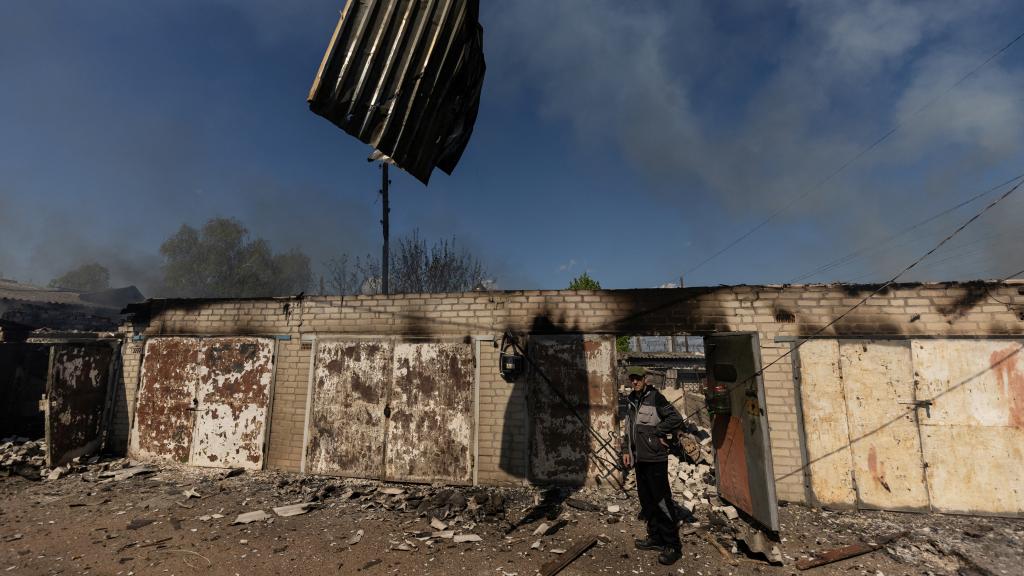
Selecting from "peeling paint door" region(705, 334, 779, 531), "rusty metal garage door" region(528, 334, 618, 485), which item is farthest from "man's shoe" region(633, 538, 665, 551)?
"rusty metal garage door" region(528, 334, 618, 485)

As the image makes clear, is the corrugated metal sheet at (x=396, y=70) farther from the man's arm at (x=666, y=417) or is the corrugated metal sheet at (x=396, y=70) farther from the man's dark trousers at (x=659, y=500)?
the man's dark trousers at (x=659, y=500)

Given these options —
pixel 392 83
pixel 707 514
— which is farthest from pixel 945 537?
pixel 392 83

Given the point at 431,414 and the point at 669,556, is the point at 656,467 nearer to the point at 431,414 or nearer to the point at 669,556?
the point at 669,556

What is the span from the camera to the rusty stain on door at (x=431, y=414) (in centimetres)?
699

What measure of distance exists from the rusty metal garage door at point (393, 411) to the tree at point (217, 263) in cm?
4307

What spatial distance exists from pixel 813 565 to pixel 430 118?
6.43 metres

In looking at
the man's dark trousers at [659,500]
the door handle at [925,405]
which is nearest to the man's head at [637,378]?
the man's dark trousers at [659,500]

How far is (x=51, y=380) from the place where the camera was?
291 inches

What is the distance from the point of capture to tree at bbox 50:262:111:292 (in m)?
61.1

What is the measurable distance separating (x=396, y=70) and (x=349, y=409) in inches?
228

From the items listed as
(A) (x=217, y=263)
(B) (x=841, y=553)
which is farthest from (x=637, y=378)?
(A) (x=217, y=263)

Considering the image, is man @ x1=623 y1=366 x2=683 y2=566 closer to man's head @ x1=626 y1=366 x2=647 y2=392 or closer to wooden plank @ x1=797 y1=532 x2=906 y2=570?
man's head @ x1=626 y1=366 x2=647 y2=392

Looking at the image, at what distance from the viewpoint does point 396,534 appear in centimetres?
520

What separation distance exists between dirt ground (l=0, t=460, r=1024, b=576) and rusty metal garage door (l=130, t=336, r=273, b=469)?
93 centimetres
